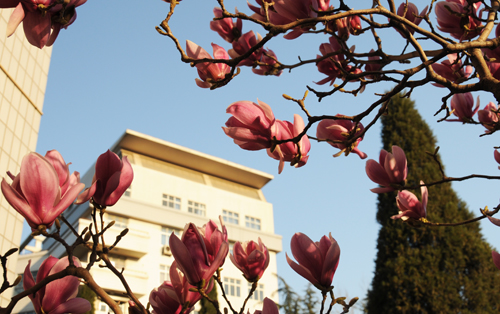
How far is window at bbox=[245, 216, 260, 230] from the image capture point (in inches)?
1064

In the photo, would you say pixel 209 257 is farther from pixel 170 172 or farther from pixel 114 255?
pixel 170 172

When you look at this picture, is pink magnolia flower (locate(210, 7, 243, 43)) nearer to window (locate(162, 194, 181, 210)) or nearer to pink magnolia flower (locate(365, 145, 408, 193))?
pink magnolia flower (locate(365, 145, 408, 193))

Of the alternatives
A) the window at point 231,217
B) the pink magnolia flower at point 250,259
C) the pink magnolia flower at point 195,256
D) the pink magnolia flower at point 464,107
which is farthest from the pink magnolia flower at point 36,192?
the window at point 231,217

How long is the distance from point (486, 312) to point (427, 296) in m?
Answer: 1.02

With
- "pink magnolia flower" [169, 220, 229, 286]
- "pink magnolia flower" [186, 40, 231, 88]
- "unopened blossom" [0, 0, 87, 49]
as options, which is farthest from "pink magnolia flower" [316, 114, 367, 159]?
"unopened blossom" [0, 0, 87, 49]

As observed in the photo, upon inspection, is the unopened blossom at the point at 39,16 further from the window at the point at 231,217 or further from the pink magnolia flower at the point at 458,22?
the window at the point at 231,217

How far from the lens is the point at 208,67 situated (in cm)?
146

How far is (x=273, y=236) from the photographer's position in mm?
27250

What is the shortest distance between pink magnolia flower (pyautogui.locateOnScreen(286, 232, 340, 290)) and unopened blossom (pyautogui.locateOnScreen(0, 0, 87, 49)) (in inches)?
31.2

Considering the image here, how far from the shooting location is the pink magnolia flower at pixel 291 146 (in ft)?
4.26

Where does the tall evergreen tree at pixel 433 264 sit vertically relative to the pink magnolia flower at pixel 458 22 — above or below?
above

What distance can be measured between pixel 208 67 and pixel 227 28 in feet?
1.24

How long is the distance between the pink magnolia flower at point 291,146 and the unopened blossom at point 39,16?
1.97 ft

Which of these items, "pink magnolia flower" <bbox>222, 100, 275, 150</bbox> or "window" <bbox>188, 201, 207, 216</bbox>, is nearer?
"pink magnolia flower" <bbox>222, 100, 275, 150</bbox>
